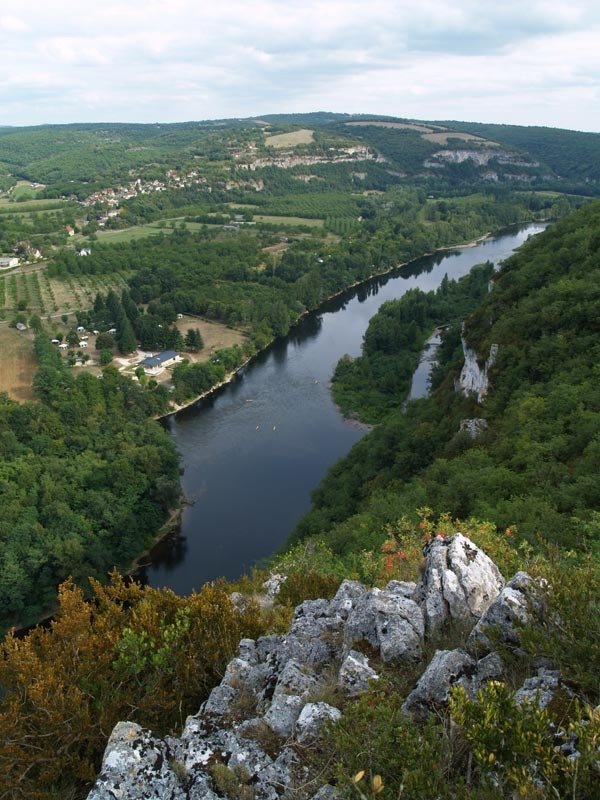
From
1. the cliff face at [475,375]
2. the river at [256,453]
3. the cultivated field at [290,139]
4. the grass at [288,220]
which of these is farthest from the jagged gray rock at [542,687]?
the cultivated field at [290,139]

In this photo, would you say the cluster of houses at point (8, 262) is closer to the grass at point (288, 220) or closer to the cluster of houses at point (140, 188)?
the cluster of houses at point (140, 188)

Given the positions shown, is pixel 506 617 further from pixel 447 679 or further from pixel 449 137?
pixel 449 137

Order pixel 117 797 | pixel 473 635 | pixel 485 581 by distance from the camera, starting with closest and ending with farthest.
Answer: pixel 117 797, pixel 473 635, pixel 485 581

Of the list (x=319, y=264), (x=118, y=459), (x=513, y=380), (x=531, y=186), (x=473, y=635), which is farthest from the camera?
(x=531, y=186)

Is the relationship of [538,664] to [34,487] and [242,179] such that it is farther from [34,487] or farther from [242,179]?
[242,179]

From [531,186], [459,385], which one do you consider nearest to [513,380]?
[459,385]

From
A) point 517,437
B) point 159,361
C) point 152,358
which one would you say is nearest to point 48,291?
point 152,358

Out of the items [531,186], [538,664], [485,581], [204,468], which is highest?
[531,186]
